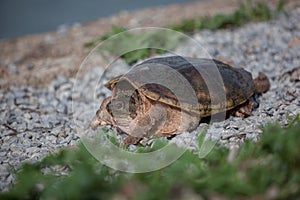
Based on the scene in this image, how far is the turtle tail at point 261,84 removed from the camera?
475cm

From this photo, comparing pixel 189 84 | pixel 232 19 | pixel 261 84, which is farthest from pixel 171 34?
pixel 189 84

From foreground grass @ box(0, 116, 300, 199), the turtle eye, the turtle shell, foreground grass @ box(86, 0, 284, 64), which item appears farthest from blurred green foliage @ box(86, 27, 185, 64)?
foreground grass @ box(0, 116, 300, 199)

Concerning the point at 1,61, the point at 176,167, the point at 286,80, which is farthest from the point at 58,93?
the point at 176,167

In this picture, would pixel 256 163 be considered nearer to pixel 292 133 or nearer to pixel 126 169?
pixel 292 133

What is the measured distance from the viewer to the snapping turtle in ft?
12.9

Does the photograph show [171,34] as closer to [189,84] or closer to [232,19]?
[232,19]

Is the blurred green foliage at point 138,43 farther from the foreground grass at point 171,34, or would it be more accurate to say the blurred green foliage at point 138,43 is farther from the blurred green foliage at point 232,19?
the blurred green foliage at point 232,19

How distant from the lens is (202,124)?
408 centimetres

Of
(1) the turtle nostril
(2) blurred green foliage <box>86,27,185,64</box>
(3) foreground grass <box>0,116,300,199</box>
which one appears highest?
(2) blurred green foliage <box>86,27,185,64</box>

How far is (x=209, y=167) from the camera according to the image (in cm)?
297

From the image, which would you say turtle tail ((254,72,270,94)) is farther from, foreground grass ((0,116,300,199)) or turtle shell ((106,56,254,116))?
foreground grass ((0,116,300,199))

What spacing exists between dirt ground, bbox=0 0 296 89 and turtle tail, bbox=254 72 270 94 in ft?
7.18

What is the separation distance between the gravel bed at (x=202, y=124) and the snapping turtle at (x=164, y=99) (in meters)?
0.15

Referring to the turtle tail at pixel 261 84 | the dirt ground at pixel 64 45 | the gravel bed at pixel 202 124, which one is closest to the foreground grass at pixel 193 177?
the gravel bed at pixel 202 124
